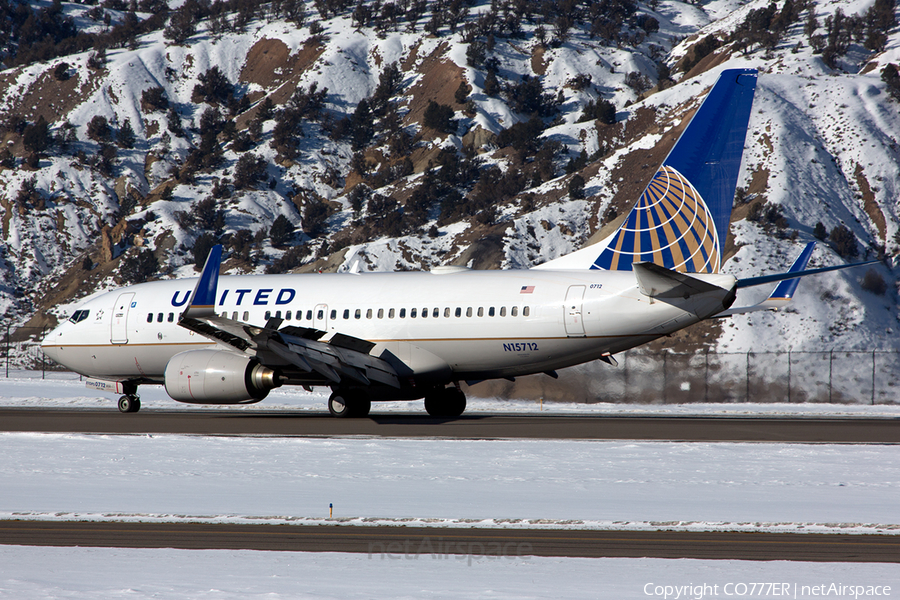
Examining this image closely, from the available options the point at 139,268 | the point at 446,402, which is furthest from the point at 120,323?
the point at 139,268

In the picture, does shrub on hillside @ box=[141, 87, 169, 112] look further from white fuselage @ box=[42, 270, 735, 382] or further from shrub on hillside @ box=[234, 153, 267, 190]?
white fuselage @ box=[42, 270, 735, 382]

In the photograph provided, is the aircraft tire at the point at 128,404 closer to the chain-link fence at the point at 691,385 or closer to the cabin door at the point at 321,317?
the cabin door at the point at 321,317

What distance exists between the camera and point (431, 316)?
24297mm

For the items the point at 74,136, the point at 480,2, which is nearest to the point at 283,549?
the point at 74,136

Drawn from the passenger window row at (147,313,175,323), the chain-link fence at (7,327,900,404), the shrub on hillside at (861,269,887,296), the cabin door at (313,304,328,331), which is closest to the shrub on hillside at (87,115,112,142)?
the shrub on hillside at (861,269,887,296)

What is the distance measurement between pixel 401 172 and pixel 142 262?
1208 inches

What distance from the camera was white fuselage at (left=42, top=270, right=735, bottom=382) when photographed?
2236 cm

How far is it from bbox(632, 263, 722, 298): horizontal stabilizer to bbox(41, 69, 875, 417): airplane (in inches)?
1.8

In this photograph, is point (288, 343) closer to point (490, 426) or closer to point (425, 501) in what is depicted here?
point (490, 426)

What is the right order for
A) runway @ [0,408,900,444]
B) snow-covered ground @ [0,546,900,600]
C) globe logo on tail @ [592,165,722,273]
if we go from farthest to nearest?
globe logo on tail @ [592,165,722,273] → runway @ [0,408,900,444] → snow-covered ground @ [0,546,900,600]

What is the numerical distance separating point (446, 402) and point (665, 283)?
24.5 feet

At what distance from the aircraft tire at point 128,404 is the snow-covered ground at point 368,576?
1978cm

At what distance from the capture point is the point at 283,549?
8.93 meters

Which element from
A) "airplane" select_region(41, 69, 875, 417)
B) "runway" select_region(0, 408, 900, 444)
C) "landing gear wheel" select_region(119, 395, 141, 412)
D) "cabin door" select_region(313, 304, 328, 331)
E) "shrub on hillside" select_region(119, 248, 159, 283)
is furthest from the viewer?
"shrub on hillside" select_region(119, 248, 159, 283)
